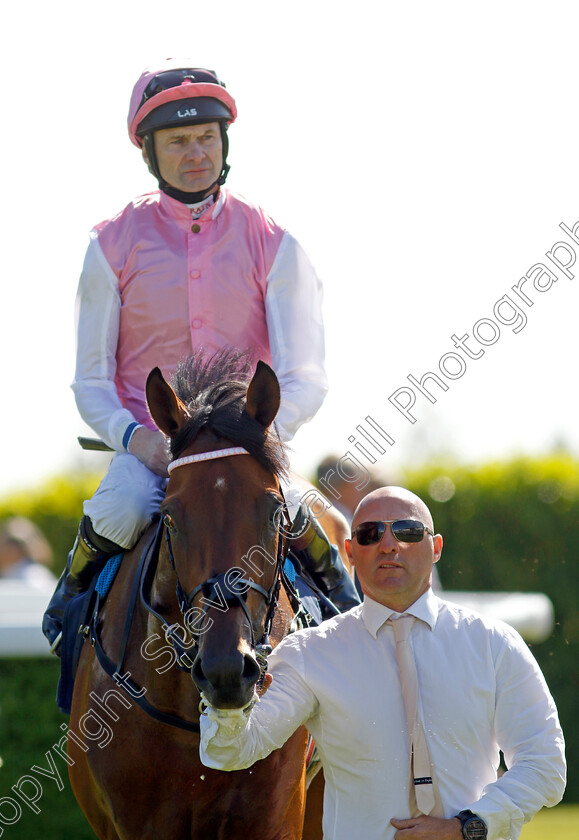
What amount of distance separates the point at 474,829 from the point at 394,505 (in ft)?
2.83

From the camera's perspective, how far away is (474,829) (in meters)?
2.58

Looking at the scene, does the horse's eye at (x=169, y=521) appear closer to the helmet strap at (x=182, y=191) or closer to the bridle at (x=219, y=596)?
the bridle at (x=219, y=596)

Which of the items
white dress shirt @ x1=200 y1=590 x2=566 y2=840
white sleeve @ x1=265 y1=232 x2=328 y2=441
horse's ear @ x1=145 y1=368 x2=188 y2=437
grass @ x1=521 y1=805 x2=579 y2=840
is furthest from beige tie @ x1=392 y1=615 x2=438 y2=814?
grass @ x1=521 y1=805 x2=579 y2=840

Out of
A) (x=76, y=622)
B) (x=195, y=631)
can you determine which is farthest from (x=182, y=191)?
(x=195, y=631)

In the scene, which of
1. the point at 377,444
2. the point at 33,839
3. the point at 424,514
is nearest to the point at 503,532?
the point at 33,839

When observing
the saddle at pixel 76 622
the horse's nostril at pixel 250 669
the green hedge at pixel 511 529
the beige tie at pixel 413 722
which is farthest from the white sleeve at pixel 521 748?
the green hedge at pixel 511 529

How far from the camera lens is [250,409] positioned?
3.22 meters

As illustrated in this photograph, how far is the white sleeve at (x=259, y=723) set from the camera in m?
2.68

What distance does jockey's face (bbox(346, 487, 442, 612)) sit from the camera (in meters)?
2.86

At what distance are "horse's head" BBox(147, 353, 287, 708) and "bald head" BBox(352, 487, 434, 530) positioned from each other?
259mm

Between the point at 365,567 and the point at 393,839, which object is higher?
the point at 365,567

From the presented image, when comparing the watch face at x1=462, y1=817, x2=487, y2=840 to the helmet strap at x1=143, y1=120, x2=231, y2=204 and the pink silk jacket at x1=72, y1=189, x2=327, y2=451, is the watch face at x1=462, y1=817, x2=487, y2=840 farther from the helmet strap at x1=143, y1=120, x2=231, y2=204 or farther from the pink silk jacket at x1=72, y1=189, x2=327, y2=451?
the helmet strap at x1=143, y1=120, x2=231, y2=204

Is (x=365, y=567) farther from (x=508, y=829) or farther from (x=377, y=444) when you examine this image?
(x=377, y=444)

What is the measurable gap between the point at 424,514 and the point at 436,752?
64 cm
